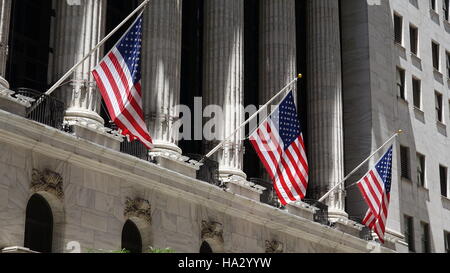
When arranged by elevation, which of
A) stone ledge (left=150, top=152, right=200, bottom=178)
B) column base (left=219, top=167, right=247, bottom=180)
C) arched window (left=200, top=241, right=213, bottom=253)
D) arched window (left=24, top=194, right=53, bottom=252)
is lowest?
arched window (left=24, top=194, right=53, bottom=252)

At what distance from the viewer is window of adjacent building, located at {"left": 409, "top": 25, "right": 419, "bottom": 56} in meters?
60.6

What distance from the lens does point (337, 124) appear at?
1981 inches

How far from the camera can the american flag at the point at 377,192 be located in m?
44.5

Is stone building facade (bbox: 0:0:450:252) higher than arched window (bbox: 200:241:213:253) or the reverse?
higher

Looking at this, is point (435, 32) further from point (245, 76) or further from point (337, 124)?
point (245, 76)

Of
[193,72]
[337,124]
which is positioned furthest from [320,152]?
[193,72]

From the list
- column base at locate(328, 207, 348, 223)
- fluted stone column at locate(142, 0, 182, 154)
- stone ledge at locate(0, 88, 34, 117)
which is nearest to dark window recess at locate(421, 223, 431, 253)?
column base at locate(328, 207, 348, 223)

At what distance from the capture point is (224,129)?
42.4 m

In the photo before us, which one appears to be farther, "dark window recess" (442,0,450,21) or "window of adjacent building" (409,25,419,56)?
"dark window recess" (442,0,450,21)

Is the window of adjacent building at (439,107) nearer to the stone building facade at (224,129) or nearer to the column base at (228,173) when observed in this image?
the stone building facade at (224,129)

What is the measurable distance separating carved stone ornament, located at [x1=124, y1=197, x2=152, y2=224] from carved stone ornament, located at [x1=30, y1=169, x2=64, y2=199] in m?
3.32

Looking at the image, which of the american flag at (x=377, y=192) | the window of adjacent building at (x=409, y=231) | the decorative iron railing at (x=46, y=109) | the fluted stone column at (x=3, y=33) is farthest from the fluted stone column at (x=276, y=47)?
the fluted stone column at (x=3, y=33)

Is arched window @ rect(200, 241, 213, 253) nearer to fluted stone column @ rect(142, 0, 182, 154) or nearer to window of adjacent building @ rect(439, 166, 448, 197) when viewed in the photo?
fluted stone column @ rect(142, 0, 182, 154)

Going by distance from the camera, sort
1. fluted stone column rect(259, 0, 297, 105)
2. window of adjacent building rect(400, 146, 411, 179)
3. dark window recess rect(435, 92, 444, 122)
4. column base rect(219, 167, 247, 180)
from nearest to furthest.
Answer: column base rect(219, 167, 247, 180) < fluted stone column rect(259, 0, 297, 105) < window of adjacent building rect(400, 146, 411, 179) < dark window recess rect(435, 92, 444, 122)
